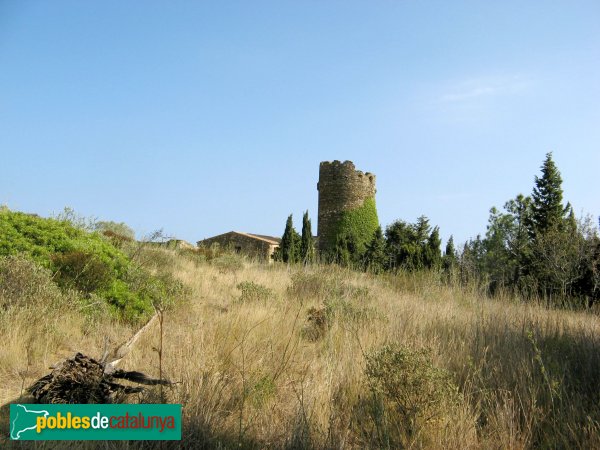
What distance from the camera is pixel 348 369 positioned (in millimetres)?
3223

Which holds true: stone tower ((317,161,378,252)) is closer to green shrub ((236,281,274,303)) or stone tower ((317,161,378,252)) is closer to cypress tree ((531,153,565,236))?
cypress tree ((531,153,565,236))

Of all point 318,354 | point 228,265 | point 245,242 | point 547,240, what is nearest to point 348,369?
point 318,354

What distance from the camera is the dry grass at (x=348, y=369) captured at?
2479 mm

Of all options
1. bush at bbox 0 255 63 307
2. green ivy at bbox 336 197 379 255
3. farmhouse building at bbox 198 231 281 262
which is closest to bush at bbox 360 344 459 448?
bush at bbox 0 255 63 307

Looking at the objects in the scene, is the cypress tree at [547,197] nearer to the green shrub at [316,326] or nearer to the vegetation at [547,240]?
the vegetation at [547,240]

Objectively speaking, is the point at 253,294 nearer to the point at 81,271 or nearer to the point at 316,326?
the point at 316,326

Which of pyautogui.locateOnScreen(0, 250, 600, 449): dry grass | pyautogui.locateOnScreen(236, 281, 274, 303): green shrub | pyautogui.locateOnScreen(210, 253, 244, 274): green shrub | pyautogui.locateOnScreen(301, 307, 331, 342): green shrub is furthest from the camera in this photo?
pyautogui.locateOnScreen(210, 253, 244, 274): green shrub

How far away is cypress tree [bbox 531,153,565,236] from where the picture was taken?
26578 mm

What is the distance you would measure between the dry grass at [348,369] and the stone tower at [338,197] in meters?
23.2

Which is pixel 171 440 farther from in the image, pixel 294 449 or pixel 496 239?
pixel 496 239

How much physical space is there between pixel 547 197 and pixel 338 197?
1317 centimetres

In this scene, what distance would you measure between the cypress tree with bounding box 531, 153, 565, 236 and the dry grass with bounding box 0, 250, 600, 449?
79.7 feet

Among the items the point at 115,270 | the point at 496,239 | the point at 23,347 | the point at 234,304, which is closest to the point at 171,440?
the point at 23,347

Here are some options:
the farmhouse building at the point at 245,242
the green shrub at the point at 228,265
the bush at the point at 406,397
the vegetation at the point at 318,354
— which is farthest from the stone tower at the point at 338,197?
the bush at the point at 406,397
